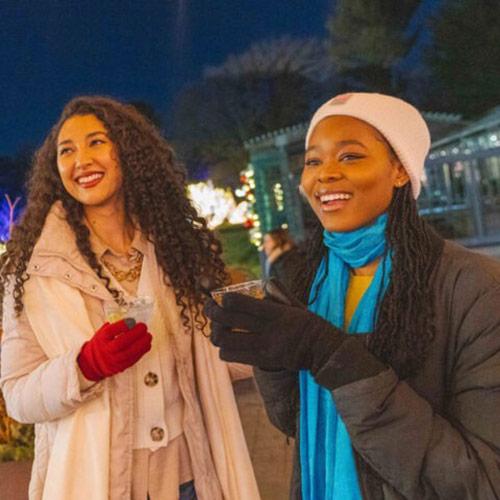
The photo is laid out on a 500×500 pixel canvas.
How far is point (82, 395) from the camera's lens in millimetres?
1728

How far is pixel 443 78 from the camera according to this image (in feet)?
73.9

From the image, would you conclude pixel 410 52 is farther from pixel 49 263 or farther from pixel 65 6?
pixel 49 263

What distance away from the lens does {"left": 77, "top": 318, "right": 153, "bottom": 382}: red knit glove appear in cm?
166

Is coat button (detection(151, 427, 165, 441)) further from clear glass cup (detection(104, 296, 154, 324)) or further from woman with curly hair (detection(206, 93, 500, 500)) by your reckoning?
woman with curly hair (detection(206, 93, 500, 500))

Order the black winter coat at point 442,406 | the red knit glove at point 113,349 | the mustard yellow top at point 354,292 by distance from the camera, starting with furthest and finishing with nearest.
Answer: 1. the red knit glove at point 113,349
2. the mustard yellow top at point 354,292
3. the black winter coat at point 442,406

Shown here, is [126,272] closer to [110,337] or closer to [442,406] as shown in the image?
[110,337]

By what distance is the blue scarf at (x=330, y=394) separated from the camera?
1.31 meters

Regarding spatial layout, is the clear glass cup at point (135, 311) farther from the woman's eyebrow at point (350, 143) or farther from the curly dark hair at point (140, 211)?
the woman's eyebrow at point (350, 143)

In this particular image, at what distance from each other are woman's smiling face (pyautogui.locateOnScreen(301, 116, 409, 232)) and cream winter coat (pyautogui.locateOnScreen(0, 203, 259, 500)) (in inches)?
31.1

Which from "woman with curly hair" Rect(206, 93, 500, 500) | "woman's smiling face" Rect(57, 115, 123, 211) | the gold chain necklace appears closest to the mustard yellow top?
"woman with curly hair" Rect(206, 93, 500, 500)

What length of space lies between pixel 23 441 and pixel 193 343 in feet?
8.68

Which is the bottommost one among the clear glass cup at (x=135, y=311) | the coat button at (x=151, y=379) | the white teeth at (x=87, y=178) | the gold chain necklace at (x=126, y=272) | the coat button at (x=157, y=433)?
the coat button at (x=157, y=433)

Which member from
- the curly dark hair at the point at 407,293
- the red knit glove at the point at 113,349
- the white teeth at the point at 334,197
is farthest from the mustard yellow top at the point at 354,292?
the red knit glove at the point at 113,349

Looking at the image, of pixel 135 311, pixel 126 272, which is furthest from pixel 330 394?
pixel 126 272
